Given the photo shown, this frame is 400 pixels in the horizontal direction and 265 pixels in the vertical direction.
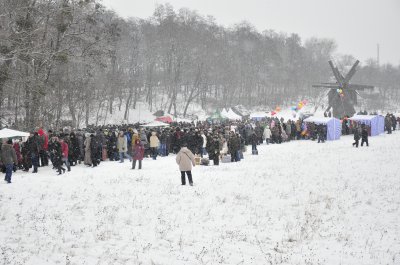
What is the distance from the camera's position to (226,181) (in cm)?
1563

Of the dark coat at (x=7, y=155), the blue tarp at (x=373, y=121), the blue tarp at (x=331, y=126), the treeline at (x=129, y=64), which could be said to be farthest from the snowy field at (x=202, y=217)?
the blue tarp at (x=373, y=121)

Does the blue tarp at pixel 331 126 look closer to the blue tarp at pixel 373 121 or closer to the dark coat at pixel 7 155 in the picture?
the blue tarp at pixel 373 121

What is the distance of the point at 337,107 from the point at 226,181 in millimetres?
40277

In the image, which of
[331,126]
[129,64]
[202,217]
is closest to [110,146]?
[202,217]

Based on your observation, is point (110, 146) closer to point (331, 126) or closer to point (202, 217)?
point (202, 217)

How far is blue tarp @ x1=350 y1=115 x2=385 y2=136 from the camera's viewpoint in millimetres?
34531

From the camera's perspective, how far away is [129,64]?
60562 mm

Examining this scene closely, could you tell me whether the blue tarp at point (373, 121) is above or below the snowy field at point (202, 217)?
above

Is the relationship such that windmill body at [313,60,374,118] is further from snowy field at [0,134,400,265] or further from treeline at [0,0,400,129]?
snowy field at [0,134,400,265]

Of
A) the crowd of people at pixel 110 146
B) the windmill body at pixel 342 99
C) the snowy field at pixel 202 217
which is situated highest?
the windmill body at pixel 342 99

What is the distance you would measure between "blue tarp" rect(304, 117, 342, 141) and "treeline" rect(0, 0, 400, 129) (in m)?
16.2

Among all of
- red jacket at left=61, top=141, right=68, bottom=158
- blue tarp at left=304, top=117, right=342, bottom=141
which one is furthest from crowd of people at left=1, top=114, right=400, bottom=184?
blue tarp at left=304, top=117, right=342, bottom=141

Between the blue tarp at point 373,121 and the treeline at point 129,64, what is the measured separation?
67.1 feet

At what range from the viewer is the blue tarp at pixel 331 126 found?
1266 inches
